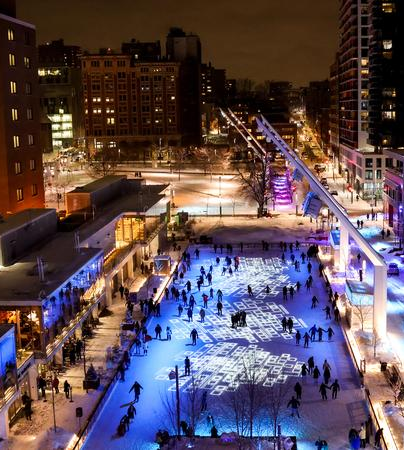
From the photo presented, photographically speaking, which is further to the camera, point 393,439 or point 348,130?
point 348,130

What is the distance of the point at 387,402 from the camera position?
2417cm

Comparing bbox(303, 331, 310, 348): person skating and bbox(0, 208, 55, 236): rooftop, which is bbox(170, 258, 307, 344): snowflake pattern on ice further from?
bbox(0, 208, 55, 236): rooftop

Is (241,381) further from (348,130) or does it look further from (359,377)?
(348,130)

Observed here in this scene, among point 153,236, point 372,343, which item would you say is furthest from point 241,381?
point 153,236

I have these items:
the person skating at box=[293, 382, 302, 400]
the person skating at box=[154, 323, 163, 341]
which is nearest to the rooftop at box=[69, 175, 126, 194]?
the person skating at box=[154, 323, 163, 341]

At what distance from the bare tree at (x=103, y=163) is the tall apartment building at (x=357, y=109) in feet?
128

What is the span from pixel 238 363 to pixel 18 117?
81.9ft

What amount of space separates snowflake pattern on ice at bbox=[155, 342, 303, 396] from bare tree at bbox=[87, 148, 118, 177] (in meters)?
77.6

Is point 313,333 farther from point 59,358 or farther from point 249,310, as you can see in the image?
point 59,358

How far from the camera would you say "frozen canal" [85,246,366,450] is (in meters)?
23.6

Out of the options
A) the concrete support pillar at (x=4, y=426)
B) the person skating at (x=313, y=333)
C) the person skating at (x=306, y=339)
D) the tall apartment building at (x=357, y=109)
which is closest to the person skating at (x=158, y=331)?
the person skating at (x=306, y=339)

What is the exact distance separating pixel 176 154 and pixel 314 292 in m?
98.1

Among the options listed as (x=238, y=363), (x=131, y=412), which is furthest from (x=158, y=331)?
(x=131, y=412)

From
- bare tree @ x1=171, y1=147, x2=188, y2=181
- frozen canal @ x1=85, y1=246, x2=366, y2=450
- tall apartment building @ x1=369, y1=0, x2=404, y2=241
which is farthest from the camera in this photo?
bare tree @ x1=171, y1=147, x2=188, y2=181
